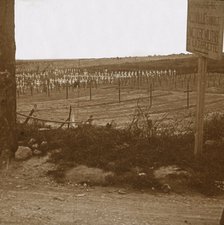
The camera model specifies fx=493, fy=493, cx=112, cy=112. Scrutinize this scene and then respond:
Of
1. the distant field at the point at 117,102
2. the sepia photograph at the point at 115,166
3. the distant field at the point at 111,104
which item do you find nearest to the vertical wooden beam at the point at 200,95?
the sepia photograph at the point at 115,166

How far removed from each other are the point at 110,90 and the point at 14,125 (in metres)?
38.5

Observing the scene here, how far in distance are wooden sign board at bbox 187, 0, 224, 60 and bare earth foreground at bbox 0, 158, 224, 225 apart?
8.39 ft

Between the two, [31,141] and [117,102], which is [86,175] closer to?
[31,141]

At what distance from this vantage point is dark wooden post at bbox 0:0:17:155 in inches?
376

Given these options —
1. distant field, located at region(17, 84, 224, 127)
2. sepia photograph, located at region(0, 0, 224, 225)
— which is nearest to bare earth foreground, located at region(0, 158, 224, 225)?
sepia photograph, located at region(0, 0, 224, 225)

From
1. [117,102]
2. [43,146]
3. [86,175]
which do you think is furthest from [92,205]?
[117,102]

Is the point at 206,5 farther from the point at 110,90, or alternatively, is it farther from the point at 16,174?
the point at 110,90

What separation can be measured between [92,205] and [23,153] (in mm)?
2644

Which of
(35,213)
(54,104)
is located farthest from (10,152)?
(54,104)

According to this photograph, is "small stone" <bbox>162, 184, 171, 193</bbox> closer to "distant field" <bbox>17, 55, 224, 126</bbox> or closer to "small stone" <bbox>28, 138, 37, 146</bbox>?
"small stone" <bbox>28, 138, 37, 146</bbox>

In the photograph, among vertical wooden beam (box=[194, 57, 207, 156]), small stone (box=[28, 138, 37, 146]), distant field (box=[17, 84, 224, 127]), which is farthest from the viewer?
distant field (box=[17, 84, 224, 127])

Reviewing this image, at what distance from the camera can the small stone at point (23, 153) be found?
9.67 m

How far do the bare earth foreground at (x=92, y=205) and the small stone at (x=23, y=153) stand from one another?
73 centimetres

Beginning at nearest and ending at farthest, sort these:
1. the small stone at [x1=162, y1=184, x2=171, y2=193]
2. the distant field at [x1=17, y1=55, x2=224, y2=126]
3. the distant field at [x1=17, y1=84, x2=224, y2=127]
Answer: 1. the small stone at [x1=162, y1=184, x2=171, y2=193]
2. the distant field at [x1=17, y1=84, x2=224, y2=127]
3. the distant field at [x1=17, y1=55, x2=224, y2=126]
